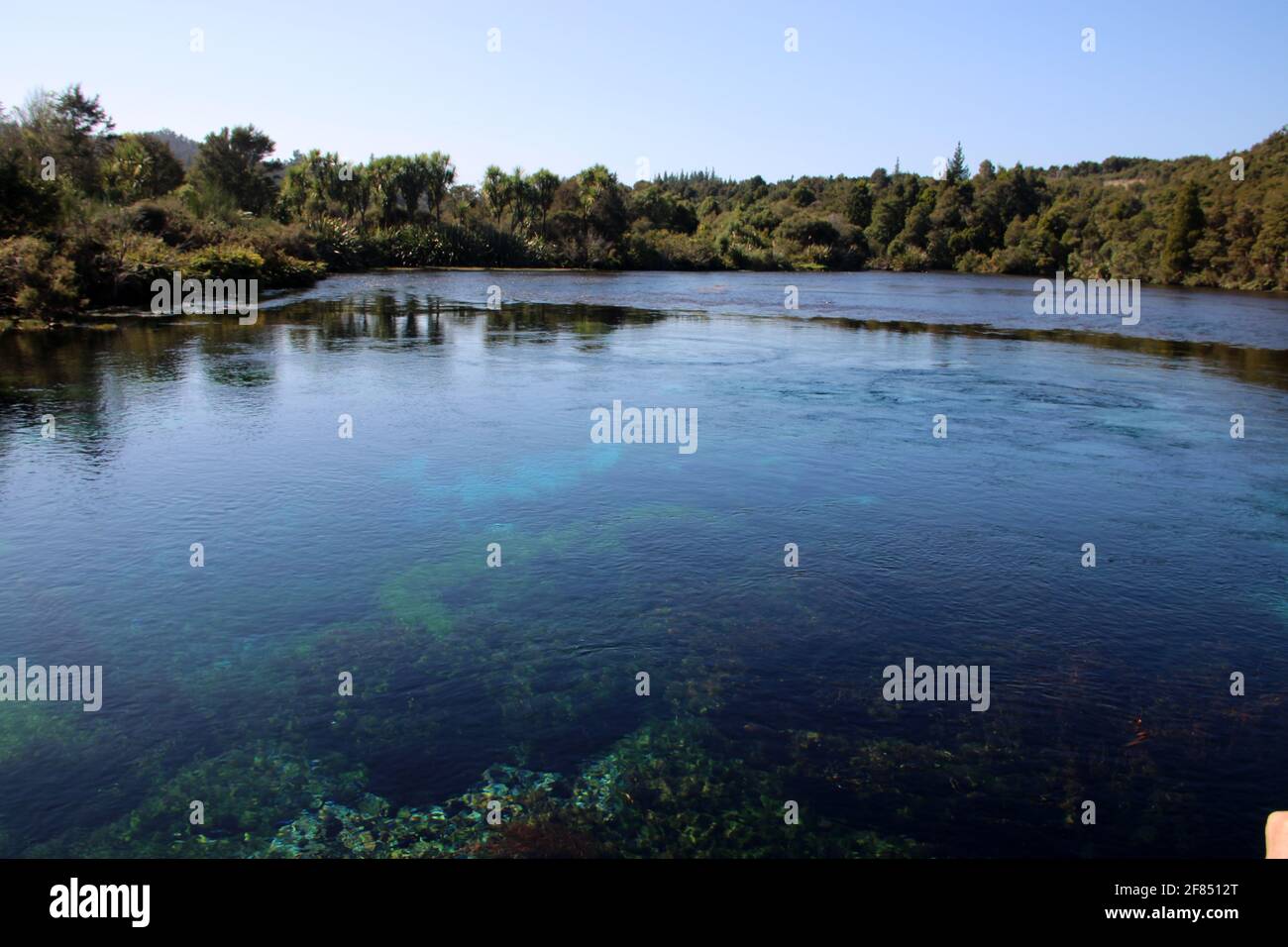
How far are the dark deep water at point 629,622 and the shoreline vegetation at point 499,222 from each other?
20.1m

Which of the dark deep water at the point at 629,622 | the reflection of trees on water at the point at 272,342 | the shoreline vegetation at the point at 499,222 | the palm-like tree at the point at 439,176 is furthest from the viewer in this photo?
the palm-like tree at the point at 439,176

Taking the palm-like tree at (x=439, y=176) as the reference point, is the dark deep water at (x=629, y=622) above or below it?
below

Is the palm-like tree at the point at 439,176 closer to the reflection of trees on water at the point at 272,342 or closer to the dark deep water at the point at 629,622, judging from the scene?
the reflection of trees on water at the point at 272,342

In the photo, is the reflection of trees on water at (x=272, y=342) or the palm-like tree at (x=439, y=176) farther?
the palm-like tree at (x=439, y=176)

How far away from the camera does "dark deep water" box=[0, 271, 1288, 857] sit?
26.0ft

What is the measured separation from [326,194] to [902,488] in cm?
9292

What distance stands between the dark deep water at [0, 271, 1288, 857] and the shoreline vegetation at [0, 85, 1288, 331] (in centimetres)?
2006

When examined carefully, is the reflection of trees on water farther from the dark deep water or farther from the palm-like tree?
the palm-like tree

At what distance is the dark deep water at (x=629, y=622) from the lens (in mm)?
7930

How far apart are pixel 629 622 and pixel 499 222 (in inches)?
4020

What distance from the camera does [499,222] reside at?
10700cm

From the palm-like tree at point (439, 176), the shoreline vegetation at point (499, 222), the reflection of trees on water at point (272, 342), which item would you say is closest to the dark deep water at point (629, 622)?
the reflection of trees on water at point (272, 342)

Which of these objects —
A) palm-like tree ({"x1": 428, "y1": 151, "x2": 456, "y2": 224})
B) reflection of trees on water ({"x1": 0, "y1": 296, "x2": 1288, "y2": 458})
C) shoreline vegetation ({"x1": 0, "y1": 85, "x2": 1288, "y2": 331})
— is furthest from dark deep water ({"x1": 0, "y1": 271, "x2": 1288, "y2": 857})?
palm-like tree ({"x1": 428, "y1": 151, "x2": 456, "y2": 224})

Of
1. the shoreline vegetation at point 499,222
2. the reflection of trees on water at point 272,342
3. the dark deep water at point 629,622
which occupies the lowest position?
the dark deep water at point 629,622
